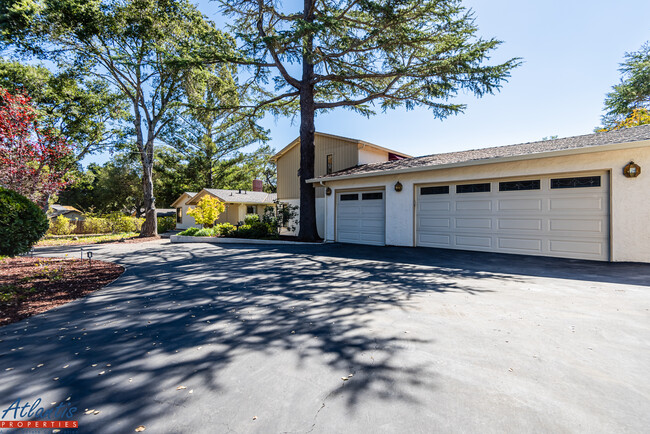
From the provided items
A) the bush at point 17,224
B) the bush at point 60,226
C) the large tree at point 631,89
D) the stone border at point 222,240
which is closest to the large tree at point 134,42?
the stone border at point 222,240

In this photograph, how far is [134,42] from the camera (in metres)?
16.0

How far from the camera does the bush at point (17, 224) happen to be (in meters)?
5.70

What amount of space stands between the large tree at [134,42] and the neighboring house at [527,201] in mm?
9920

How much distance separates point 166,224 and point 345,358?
92.8ft

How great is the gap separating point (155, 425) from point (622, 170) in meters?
10.4

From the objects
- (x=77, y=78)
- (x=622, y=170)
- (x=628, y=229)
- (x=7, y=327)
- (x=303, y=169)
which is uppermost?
(x=77, y=78)

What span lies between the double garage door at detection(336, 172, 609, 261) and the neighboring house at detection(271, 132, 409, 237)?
15.6 feet

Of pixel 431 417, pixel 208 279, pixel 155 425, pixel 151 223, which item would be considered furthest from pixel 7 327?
pixel 151 223

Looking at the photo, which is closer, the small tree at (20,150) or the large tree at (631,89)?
the small tree at (20,150)

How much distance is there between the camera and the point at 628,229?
6934 millimetres

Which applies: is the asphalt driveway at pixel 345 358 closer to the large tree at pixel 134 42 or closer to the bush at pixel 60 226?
the large tree at pixel 134 42

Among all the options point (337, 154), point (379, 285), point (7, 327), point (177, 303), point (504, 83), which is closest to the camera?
point (7, 327)

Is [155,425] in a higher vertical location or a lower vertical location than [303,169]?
lower

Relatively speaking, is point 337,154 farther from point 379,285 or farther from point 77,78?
point 77,78
